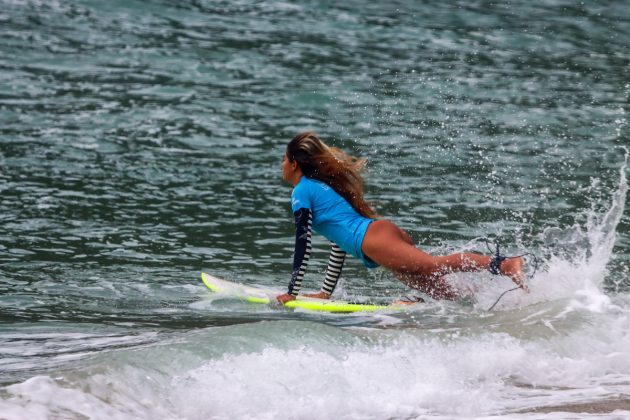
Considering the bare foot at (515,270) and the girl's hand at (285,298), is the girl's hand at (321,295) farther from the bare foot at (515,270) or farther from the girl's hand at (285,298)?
the bare foot at (515,270)

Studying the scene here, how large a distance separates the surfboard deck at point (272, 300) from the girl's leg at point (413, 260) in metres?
0.30

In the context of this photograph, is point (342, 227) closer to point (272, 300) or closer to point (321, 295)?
point (321, 295)

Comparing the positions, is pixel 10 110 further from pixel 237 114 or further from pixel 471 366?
pixel 471 366

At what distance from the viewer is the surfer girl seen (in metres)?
9.09

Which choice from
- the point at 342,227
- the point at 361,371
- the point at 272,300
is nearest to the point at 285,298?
the point at 272,300

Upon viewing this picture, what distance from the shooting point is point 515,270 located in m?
8.66

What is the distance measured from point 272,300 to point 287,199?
4.43 meters

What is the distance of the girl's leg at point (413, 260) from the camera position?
29.3ft

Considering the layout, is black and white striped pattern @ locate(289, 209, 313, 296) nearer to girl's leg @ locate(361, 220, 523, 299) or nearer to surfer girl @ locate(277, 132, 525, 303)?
surfer girl @ locate(277, 132, 525, 303)

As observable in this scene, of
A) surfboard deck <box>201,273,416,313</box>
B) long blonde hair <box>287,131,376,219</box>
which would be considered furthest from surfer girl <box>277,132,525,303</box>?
surfboard deck <box>201,273,416,313</box>

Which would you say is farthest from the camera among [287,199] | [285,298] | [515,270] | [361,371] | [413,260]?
[287,199]

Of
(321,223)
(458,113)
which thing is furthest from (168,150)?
(321,223)

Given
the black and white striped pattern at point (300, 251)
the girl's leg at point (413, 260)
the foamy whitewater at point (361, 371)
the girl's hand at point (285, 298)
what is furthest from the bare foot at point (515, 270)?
the girl's hand at point (285, 298)

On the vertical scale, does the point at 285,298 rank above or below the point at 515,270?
below
